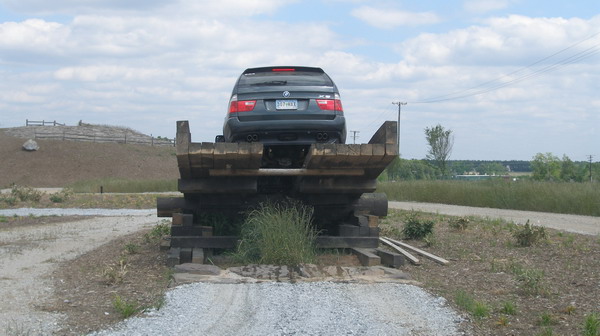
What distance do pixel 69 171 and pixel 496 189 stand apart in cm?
5155

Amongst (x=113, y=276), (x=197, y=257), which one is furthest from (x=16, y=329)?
(x=197, y=257)

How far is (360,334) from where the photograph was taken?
20.2 ft

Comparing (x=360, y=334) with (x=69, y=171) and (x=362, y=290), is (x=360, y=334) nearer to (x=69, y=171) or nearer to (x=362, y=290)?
(x=362, y=290)

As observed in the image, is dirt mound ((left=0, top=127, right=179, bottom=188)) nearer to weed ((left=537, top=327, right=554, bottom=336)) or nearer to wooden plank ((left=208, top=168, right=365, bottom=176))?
wooden plank ((left=208, top=168, right=365, bottom=176))

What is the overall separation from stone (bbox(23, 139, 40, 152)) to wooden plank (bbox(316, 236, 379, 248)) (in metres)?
71.7

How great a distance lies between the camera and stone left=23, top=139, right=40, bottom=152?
76.3 m

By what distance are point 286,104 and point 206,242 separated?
93.3 inches

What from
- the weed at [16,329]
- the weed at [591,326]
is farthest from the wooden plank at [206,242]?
the weed at [591,326]

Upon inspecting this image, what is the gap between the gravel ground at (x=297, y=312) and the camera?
6.28 metres

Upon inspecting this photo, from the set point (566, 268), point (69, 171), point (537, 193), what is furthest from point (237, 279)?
point (69, 171)

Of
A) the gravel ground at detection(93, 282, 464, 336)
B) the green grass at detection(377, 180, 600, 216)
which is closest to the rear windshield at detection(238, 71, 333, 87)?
the gravel ground at detection(93, 282, 464, 336)

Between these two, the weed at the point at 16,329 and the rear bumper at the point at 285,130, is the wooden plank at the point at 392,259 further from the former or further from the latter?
the weed at the point at 16,329

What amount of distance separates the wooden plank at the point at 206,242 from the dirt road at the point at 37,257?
5.91 ft

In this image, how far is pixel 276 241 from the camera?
30.6 ft
